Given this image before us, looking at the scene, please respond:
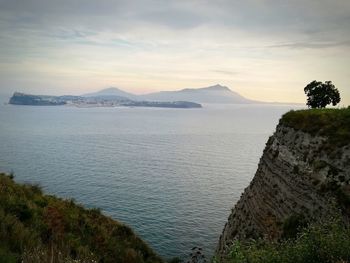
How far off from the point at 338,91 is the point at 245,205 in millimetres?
18566

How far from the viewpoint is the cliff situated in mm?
21500

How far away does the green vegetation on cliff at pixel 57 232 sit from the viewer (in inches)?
556

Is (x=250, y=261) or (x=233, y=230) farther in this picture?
(x=233, y=230)

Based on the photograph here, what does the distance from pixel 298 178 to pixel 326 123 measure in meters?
4.63

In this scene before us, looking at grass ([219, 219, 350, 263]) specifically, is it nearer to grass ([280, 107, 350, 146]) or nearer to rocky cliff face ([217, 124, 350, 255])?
rocky cliff face ([217, 124, 350, 255])

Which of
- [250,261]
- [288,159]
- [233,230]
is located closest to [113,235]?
[233,230]

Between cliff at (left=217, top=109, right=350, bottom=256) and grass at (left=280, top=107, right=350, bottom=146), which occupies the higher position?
grass at (left=280, top=107, right=350, bottom=146)

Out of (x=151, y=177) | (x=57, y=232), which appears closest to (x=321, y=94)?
(x=57, y=232)

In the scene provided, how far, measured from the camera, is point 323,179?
2230 centimetres

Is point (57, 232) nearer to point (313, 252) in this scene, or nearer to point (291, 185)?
point (313, 252)

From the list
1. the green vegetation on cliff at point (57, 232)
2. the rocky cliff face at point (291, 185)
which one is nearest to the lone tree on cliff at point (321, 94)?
the rocky cliff face at point (291, 185)

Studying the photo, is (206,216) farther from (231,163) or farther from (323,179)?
(231,163)

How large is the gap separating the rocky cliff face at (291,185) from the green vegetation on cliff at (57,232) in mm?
7339

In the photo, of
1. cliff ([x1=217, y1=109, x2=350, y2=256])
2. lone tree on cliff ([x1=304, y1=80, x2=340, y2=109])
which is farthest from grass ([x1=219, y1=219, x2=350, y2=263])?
lone tree on cliff ([x1=304, y1=80, x2=340, y2=109])
